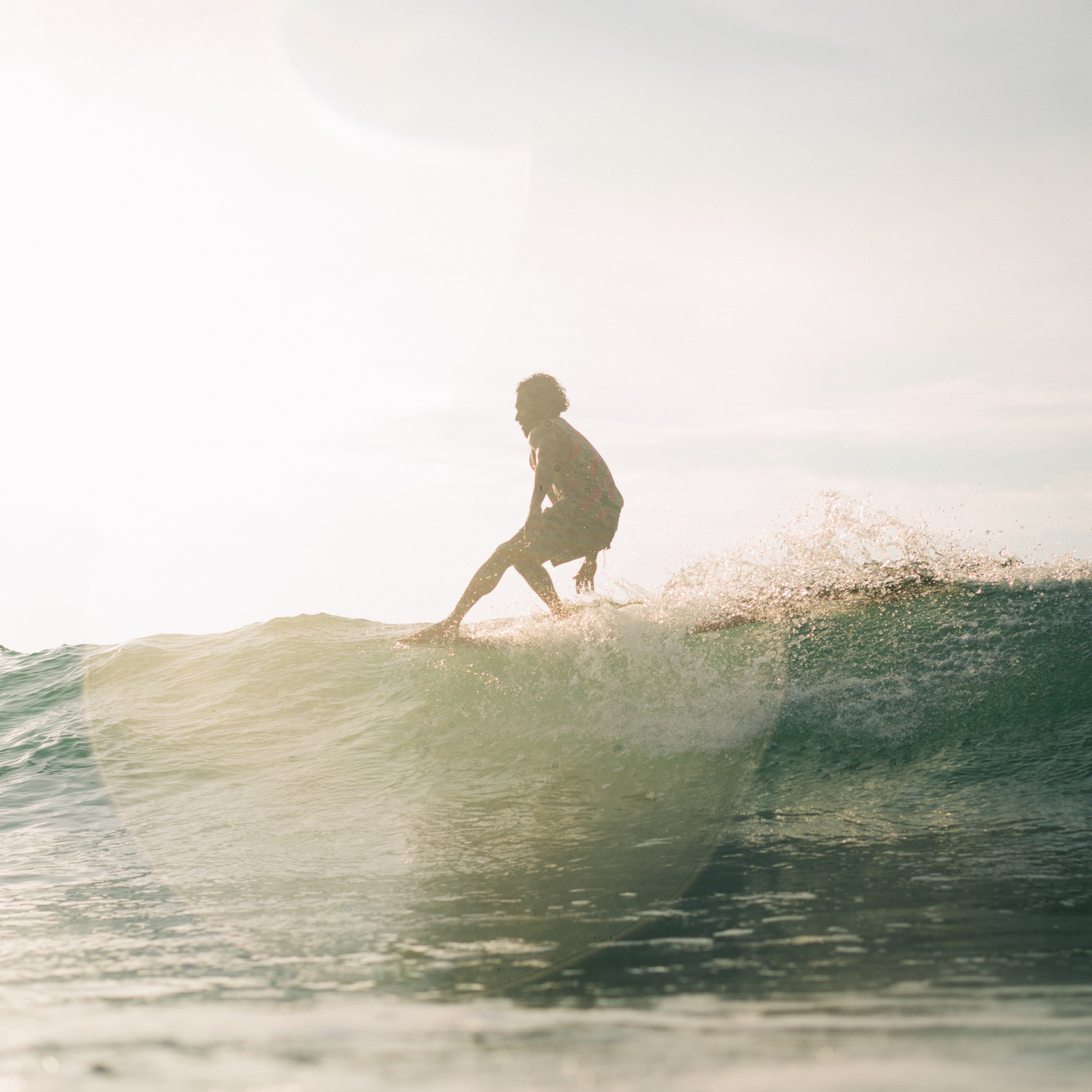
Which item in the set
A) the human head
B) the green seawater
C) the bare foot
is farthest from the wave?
the human head

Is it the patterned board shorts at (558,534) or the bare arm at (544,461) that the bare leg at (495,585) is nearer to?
the patterned board shorts at (558,534)

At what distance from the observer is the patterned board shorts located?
691cm

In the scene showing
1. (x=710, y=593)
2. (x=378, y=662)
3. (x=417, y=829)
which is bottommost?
(x=417, y=829)

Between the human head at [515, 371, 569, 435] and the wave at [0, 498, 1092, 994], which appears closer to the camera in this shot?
the wave at [0, 498, 1092, 994]

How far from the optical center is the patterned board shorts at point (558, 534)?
691 centimetres

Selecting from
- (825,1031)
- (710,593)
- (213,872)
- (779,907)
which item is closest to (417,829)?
(213,872)

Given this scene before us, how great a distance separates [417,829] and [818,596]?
4.34 meters

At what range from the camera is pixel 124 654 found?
404 inches

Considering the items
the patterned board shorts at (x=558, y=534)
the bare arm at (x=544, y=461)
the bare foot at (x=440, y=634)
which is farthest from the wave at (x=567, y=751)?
the bare arm at (x=544, y=461)

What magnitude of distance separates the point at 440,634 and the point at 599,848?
3.57m

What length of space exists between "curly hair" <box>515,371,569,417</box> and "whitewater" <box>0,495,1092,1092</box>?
1.76 m

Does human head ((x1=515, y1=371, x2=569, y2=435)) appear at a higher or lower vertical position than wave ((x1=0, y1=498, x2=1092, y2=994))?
higher

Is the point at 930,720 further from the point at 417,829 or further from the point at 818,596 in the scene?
the point at 417,829

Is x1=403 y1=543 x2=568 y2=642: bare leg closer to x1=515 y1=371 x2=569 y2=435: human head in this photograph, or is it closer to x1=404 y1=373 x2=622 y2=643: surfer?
x1=404 y1=373 x2=622 y2=643: surfer
